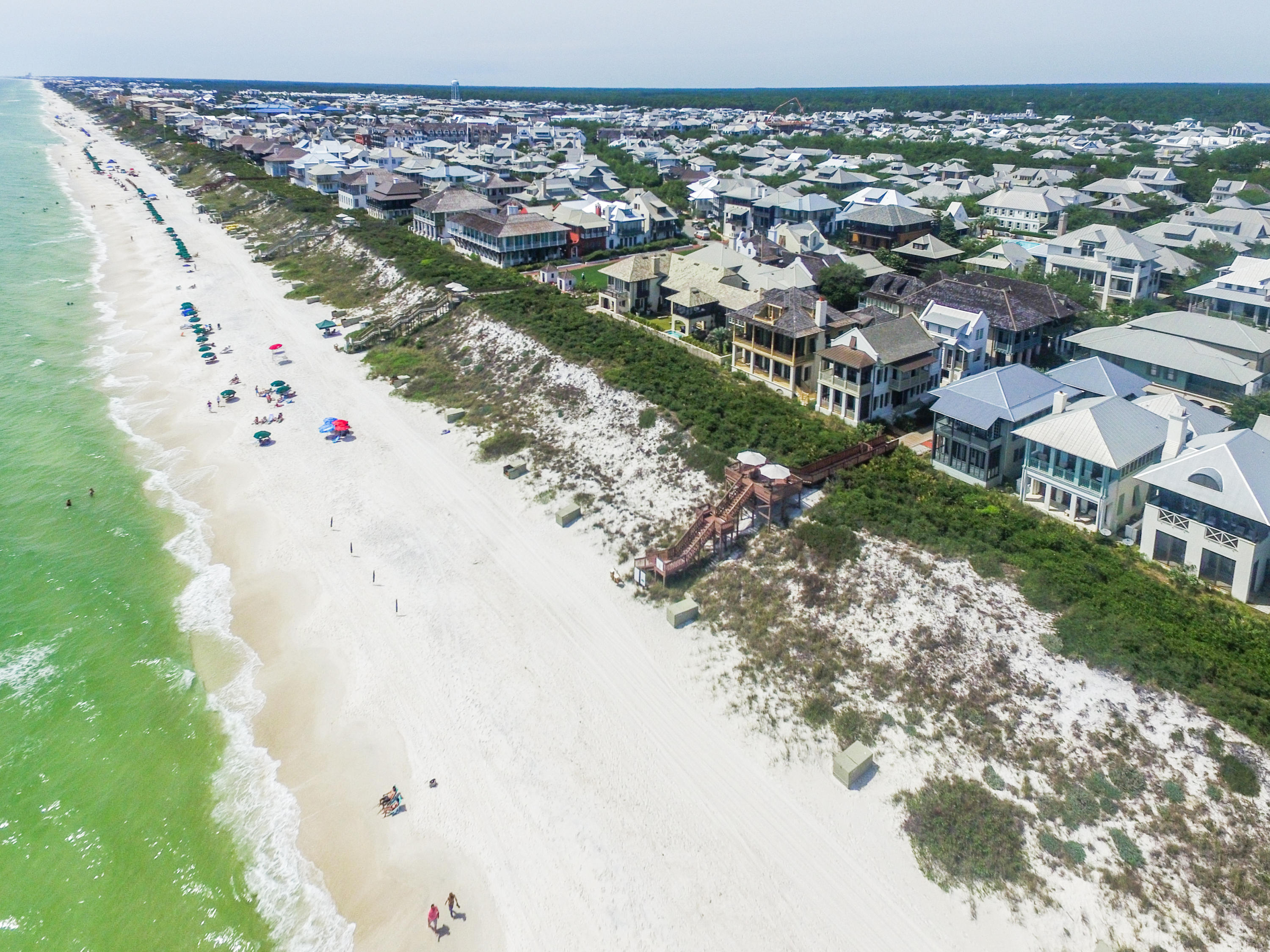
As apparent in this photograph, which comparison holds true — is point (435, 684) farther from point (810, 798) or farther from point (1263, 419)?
point (1263, 419)

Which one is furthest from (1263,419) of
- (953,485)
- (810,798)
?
(810,798)

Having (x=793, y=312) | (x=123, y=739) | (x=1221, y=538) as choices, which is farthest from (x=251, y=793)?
(x=793, y=312)

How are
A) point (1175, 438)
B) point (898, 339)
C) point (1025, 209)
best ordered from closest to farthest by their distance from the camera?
1. point (1175, 438)
2. point (898, 339)
3. point (1025, 209)

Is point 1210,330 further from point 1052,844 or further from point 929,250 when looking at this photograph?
point 1052,844

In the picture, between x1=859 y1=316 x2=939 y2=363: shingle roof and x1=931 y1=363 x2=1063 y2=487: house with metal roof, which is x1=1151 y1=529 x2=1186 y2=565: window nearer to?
x1=931 y1=363 x2=1063 y2=487: house with metal roof

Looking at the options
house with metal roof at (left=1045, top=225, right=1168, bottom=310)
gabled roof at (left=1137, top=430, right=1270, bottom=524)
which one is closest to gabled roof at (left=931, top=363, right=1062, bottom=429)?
gabled roof at (left=1137, top=430, right=1270, bottom=524)

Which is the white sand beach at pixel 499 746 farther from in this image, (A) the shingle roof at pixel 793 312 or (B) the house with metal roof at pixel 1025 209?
(B) the house with metal roof at pixel 1025 209

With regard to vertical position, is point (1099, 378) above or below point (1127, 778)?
above
